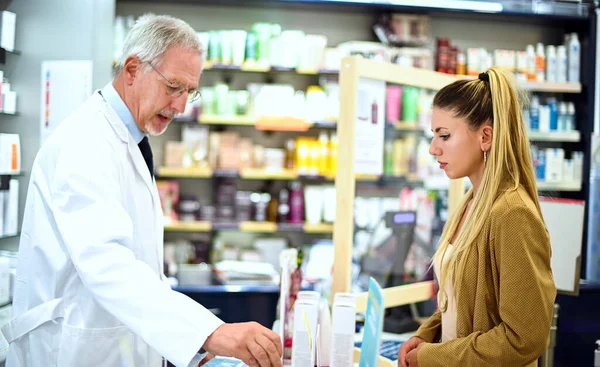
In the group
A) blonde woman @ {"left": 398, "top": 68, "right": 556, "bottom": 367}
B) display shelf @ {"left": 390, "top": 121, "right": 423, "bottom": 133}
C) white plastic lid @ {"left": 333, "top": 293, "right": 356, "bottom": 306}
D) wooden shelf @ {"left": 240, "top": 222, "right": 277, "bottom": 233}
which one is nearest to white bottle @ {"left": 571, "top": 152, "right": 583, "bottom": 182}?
wooden shelf @ {"left": 240, "top": 222, "right": 277, "bottom": 233}

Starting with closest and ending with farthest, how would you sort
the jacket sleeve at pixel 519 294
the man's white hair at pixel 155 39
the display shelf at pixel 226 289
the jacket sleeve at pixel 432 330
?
the jacket sleeve at pixel 519 294 < the man's white hair at pixel 155 39 < the jacket sleeve at pixel 432 330 < the display shelf at pixel 226 289

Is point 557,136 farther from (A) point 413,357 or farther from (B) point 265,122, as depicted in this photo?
(A) point 413,357

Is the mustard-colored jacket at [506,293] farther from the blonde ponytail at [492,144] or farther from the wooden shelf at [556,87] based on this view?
the wooden shelf at [556,87]

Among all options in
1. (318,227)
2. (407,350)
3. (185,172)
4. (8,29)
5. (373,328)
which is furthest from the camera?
(318,227)

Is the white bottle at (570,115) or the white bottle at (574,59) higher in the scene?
the white bottle at (574,59)

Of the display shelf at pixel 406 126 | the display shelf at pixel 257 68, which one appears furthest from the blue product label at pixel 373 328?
the display shelf at pixel 257 68

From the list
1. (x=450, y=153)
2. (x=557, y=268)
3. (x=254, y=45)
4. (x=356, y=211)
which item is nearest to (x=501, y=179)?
(x=450, y=153)

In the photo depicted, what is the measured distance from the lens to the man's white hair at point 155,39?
2021 mm

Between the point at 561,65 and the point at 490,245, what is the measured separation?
15.2 feet

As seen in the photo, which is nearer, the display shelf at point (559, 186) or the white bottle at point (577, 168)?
the display shelf at point (559, 186)

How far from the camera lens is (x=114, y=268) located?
67.1 inches

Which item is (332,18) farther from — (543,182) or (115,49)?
(543,182)

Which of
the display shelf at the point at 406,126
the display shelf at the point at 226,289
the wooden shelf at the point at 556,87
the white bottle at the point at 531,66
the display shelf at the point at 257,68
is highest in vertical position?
the white bottle at the point at 531,66

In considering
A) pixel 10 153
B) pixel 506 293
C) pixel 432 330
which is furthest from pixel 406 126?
pixel 10 153
